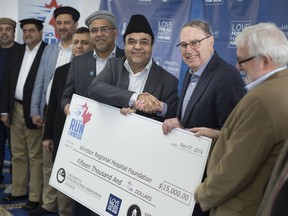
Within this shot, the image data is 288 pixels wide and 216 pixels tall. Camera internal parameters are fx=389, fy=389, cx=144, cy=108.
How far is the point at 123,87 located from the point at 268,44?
1211 mm

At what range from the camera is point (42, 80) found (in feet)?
12.5

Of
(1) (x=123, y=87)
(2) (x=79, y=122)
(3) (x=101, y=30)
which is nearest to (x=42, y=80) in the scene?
(3) (x=101, y=30)

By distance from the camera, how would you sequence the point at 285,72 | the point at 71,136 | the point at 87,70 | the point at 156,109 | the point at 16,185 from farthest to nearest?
the point at 16,185
the point at 87,70
the point at 71,136
the point at 156,109
the point at 285,72

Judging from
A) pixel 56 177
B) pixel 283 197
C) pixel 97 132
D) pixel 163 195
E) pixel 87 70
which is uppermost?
pixel 87 70

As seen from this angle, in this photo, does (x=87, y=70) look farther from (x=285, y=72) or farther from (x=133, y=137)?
(x=285, y=72)

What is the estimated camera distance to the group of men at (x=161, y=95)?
5.28 ft

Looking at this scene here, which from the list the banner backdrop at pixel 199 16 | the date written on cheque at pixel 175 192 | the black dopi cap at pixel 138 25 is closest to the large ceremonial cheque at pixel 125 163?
the date written on cheque at pixel 175 192

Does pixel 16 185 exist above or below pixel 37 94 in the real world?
below

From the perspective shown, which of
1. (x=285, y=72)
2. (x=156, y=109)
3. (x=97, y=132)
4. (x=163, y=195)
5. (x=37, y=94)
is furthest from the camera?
(x=37, y=94)

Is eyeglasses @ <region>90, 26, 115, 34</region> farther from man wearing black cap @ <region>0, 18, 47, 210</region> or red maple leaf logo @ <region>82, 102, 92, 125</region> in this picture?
man wearing black cap @ <region>0, 18, 47, 210</region>

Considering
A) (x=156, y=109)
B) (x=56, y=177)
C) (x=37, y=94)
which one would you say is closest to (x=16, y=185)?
(x=37, y=94)

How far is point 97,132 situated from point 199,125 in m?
0.77

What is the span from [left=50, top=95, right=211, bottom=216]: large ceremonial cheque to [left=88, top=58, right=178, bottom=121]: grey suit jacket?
0.31 ft

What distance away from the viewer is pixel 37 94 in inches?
150
